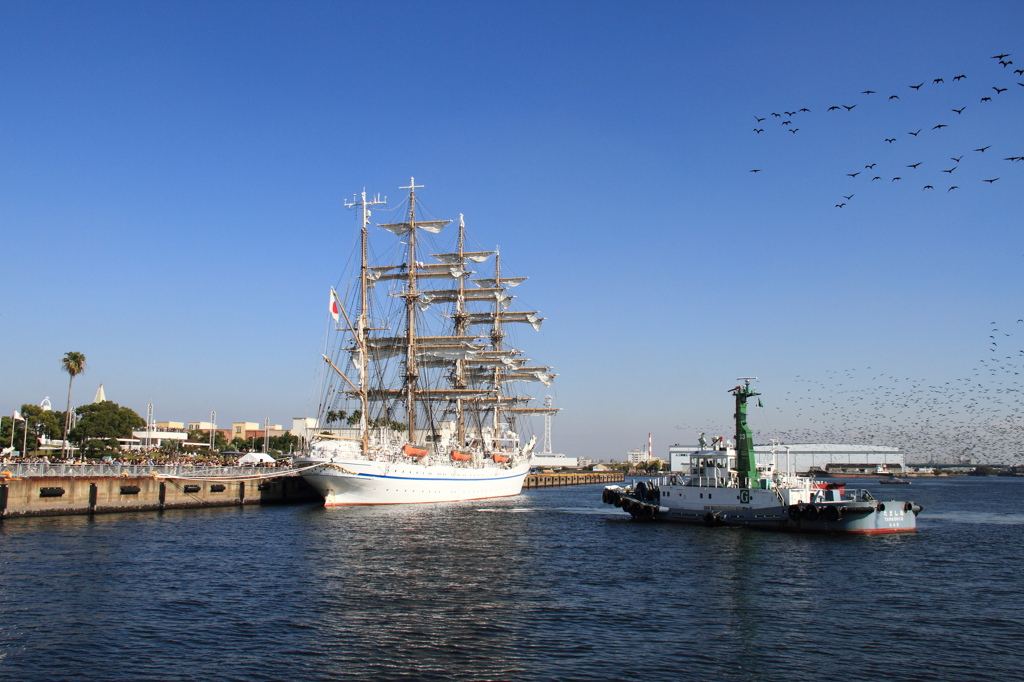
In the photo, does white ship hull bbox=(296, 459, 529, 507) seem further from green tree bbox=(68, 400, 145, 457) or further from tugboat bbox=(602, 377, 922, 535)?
green tree bbox=(68, 400, 145, 457)

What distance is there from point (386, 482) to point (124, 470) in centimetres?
2309

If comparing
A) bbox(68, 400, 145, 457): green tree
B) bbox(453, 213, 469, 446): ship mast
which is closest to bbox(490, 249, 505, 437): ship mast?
bbox(453, 213, 469, 446): ship mast

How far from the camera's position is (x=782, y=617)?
93.9 feet

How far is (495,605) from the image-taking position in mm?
30281

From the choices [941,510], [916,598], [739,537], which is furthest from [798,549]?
[941,510]

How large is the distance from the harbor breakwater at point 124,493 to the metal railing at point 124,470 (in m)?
0.54

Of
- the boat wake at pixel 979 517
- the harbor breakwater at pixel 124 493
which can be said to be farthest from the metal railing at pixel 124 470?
the boat wake at pixel 979 517

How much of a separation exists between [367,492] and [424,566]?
36.6 meters

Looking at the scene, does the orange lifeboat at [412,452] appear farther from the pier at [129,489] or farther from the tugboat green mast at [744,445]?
the tugboat green mast at [744,445]

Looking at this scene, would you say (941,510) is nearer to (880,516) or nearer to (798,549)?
(880,516)

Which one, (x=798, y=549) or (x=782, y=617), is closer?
(x=782, y=617)

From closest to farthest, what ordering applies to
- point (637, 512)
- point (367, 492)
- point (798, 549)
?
point (798, 549), point (637, 512), point (367, 492)

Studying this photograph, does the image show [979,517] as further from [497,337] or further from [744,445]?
[497,337]

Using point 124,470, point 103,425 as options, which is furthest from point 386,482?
point 103,425
